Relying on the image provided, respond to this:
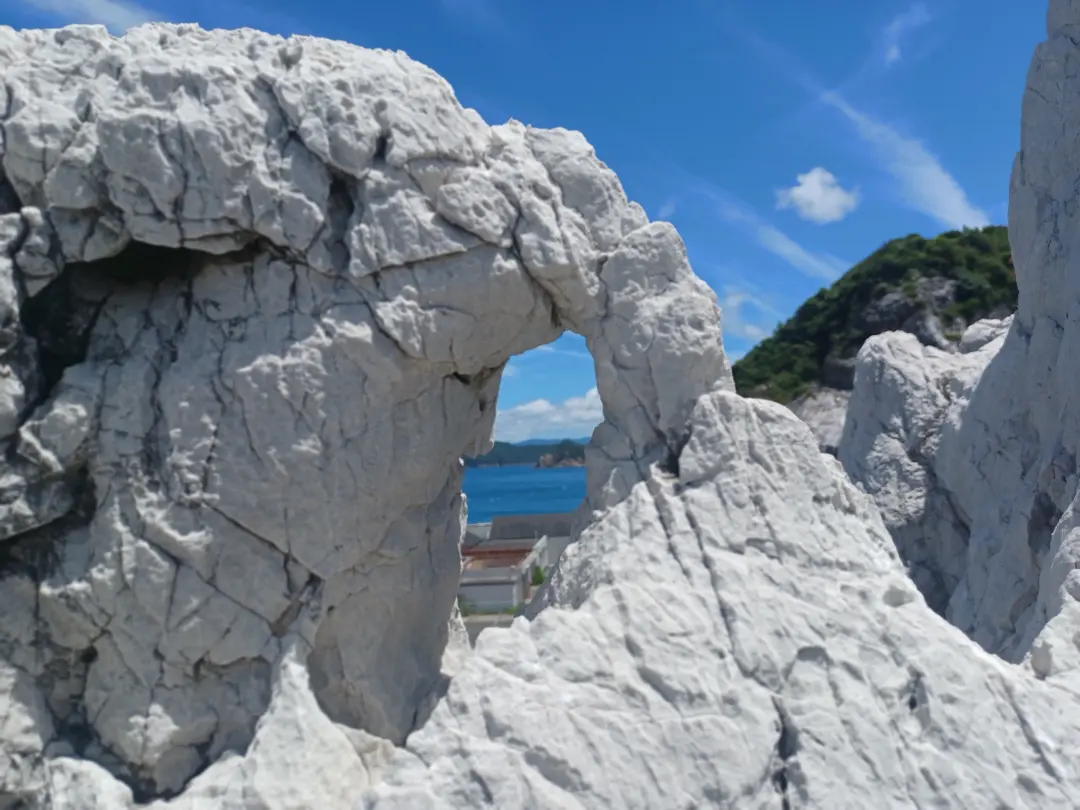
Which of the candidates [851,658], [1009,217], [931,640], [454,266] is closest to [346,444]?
[454,266]

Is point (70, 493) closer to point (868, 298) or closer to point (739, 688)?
point (739, 688)

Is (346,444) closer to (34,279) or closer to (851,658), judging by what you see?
(34,279)

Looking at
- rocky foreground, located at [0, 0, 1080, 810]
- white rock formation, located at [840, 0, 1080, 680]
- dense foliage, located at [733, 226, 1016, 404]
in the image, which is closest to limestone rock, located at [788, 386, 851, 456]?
dense foliage, located at [733, 226, 1016, 404]

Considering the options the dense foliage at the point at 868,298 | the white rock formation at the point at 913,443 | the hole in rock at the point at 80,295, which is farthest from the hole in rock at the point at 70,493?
the dense foliage at the point at 868,298

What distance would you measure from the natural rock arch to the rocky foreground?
0.08 ft

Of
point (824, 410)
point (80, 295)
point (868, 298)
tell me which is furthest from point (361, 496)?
point (868, 298)

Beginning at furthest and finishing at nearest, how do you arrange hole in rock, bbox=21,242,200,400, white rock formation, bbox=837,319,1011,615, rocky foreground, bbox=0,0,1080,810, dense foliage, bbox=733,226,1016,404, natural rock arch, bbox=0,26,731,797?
dense foliage, bbox=733,226,1016,404
white rock formation, bbox=837,319,1011,615
hole in rock, bbox=21,242,200,400
natural rock arch, bbox=0,26,731,797
rocky foreground, bbox=0,0,1080,810

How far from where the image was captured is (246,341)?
6.30 m

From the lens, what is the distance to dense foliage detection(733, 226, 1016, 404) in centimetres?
2838

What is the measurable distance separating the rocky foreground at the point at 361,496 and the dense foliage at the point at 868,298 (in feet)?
78.1

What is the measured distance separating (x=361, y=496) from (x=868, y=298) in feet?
93.2

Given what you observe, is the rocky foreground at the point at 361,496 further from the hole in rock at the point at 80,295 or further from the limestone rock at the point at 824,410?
the limestone rock at the point at 824,410

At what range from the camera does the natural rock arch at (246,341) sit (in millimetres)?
6086

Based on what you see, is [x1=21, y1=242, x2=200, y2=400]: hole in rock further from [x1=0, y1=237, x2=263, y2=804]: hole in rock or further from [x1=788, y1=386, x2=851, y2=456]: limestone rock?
[x1=788, y1=386, x2=851, y2=456]: limestone rock
